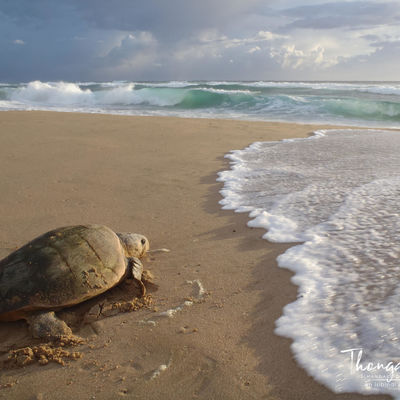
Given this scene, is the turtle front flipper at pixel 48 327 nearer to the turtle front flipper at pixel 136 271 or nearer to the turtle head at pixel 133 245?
the turtle front flipper at pixel 136 271

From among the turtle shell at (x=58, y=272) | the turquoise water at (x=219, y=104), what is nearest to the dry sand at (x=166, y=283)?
the turtle shell at (x=58, y=272)

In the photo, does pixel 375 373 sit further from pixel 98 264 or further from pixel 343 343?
pixel 98 264

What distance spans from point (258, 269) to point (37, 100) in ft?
76.2

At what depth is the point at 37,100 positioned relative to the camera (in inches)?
895

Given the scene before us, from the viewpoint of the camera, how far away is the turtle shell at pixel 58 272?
223 centimetres

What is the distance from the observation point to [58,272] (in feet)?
7.61

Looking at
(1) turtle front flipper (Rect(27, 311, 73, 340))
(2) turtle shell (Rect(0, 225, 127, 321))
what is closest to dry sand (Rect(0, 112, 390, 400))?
(1) turtle front flipper (Rect(27, 311, 73, 340))

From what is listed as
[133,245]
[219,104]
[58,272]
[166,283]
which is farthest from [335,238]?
[219,104]

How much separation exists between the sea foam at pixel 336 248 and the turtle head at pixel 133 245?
42.6 inches

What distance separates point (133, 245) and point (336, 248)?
5.19 feet

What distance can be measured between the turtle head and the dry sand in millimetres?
134

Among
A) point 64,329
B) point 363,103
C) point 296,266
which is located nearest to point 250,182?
point 296,266

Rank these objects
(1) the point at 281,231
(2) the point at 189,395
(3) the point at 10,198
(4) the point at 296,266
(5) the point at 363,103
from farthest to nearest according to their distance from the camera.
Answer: (5) the point at 363,103 → (3) the point at 10,198 → (1) the point at 281,231 → (4) the point at 296,266 → (2) the point at 189,395

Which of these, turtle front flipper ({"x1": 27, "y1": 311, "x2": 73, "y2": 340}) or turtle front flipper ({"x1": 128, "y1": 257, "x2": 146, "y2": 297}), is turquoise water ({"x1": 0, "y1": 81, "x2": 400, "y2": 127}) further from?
turtle front flipper ({"x1": 27, "y1": 311, "x2": 73, "y2": 340})
